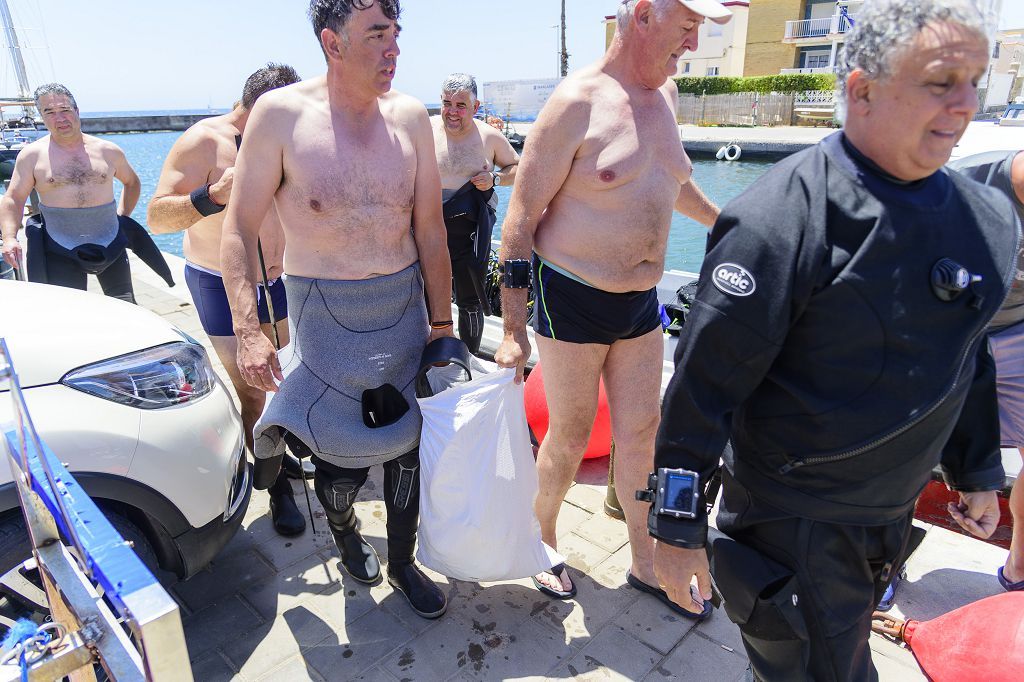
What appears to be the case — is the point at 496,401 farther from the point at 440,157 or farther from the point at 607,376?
the point at 440,157

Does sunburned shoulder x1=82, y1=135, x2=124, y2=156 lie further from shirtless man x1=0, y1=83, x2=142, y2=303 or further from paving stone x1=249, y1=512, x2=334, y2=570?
paving stone x1=249, y1=512, x2=334, y2=570

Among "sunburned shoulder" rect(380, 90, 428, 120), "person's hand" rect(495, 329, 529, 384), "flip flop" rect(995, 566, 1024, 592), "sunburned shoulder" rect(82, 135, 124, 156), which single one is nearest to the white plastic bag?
"person's hand" rect(495, 329, 529, 384)

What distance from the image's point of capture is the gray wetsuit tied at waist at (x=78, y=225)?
4.97 m

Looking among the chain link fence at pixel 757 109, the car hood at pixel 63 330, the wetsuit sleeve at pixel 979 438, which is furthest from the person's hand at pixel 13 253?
the chain link fence at pixel 757 109

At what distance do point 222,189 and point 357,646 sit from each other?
76.4 inches

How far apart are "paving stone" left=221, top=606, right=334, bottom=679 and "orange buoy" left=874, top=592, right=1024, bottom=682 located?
6.74 ft

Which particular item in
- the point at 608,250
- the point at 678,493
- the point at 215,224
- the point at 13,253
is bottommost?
the point at 13,253

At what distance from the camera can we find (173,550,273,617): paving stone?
2.74 meters

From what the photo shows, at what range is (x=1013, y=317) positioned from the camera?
8.54 feet

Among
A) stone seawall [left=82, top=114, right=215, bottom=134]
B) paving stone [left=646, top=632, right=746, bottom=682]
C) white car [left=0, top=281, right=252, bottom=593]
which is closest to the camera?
white car [left=0, top=281, right=252, bottom=593]

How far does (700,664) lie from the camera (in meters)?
2.38

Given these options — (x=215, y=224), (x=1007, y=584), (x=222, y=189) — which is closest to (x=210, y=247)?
(x=215, y=224)

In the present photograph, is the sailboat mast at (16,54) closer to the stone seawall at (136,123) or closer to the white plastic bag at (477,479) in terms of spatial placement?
the stone seawall at (136,123)

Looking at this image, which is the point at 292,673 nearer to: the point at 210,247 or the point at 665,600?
the point at 665,600
